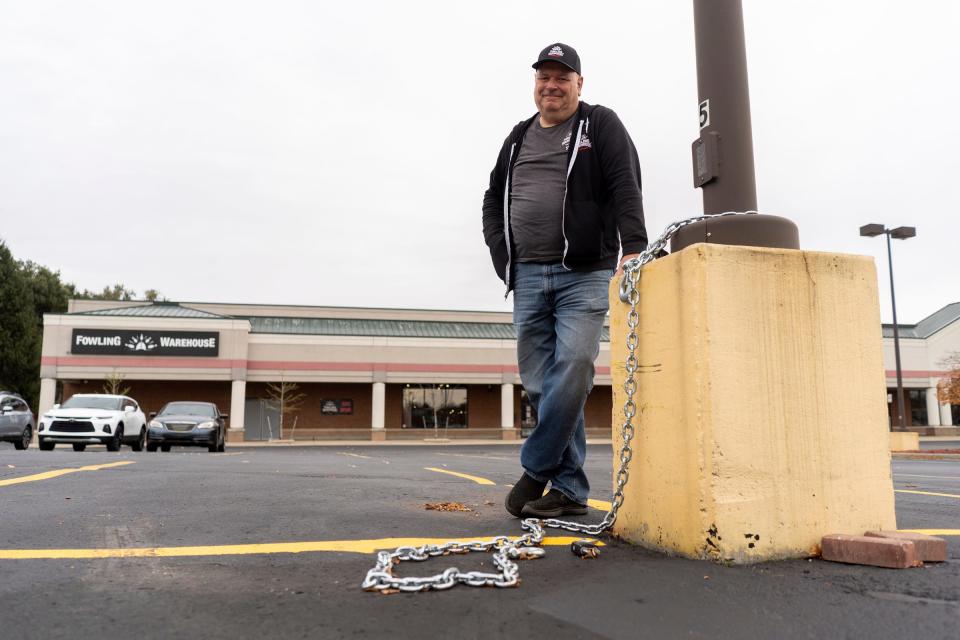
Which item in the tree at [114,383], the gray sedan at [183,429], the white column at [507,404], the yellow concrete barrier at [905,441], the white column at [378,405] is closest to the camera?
the gray sedan at [183,429]

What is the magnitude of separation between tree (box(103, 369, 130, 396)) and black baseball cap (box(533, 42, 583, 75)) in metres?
32.4

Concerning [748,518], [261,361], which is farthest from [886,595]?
A: [261,361]

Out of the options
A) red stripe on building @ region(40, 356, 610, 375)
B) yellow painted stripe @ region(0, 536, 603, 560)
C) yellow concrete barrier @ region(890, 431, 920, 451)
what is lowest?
yellow concrete barrier @ region(890, 431, 920, 451)

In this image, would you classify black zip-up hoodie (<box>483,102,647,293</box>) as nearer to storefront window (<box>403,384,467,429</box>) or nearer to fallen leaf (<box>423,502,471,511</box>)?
fallen leaf (<box>423,502,471,511</box>)

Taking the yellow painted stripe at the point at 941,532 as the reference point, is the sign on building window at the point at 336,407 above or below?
above

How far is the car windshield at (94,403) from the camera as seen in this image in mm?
16656

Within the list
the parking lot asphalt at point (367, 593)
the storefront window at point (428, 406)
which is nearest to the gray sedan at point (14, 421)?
the parking lot asphalt at point (367, 593)

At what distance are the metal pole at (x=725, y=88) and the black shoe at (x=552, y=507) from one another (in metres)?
1.50

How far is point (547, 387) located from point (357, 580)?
1406mm

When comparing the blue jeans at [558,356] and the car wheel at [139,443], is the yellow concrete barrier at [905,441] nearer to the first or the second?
the blue jeans at [558,356]

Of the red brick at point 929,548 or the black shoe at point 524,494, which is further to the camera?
the black shoe at point 524,494

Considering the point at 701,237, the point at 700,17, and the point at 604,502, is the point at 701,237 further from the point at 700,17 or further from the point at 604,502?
the point at 604,502

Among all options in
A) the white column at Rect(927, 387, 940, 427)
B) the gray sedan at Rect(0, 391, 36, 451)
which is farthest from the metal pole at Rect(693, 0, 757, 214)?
the white column at Rect(927, 387, 940, 427)

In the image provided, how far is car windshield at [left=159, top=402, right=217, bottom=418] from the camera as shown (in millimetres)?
18047
